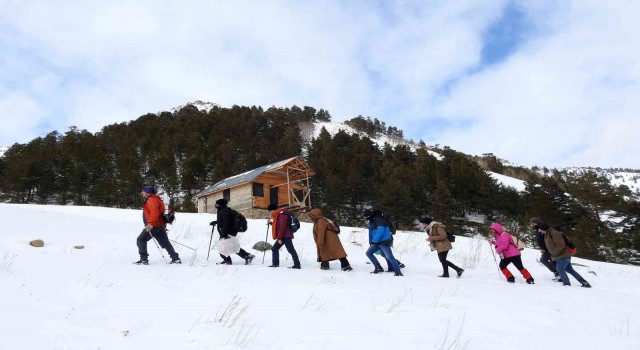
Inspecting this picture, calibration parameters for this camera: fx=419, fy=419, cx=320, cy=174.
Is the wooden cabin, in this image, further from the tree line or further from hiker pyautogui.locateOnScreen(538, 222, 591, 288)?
hiker pyautogui.locateOnScreen(538, 222, 591, 288)

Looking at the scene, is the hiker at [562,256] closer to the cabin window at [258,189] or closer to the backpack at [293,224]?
the backpack at [293,224]

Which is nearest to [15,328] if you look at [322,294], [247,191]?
[322,294]

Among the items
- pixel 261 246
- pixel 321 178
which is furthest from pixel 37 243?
pixel 321 178

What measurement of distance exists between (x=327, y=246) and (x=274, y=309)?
464 centimetres

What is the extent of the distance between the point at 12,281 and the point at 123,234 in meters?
7.48

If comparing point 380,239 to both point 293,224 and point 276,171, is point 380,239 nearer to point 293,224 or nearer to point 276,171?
point 293,224

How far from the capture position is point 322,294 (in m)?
6.10

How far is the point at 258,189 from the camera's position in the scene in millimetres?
32938

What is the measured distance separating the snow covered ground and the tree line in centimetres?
1966

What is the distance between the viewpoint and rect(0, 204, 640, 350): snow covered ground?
396 cm

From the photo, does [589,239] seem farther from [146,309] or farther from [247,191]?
[146,309]

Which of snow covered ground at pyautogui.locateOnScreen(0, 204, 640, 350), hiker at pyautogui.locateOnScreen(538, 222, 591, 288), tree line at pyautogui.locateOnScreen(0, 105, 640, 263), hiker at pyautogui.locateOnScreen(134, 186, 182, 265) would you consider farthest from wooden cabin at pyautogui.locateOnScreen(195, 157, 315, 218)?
hiker at pyautogui.locateOnScreen(538, 222, 591, 288)

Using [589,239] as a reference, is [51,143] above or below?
above

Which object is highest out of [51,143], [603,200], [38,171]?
[51,143]
